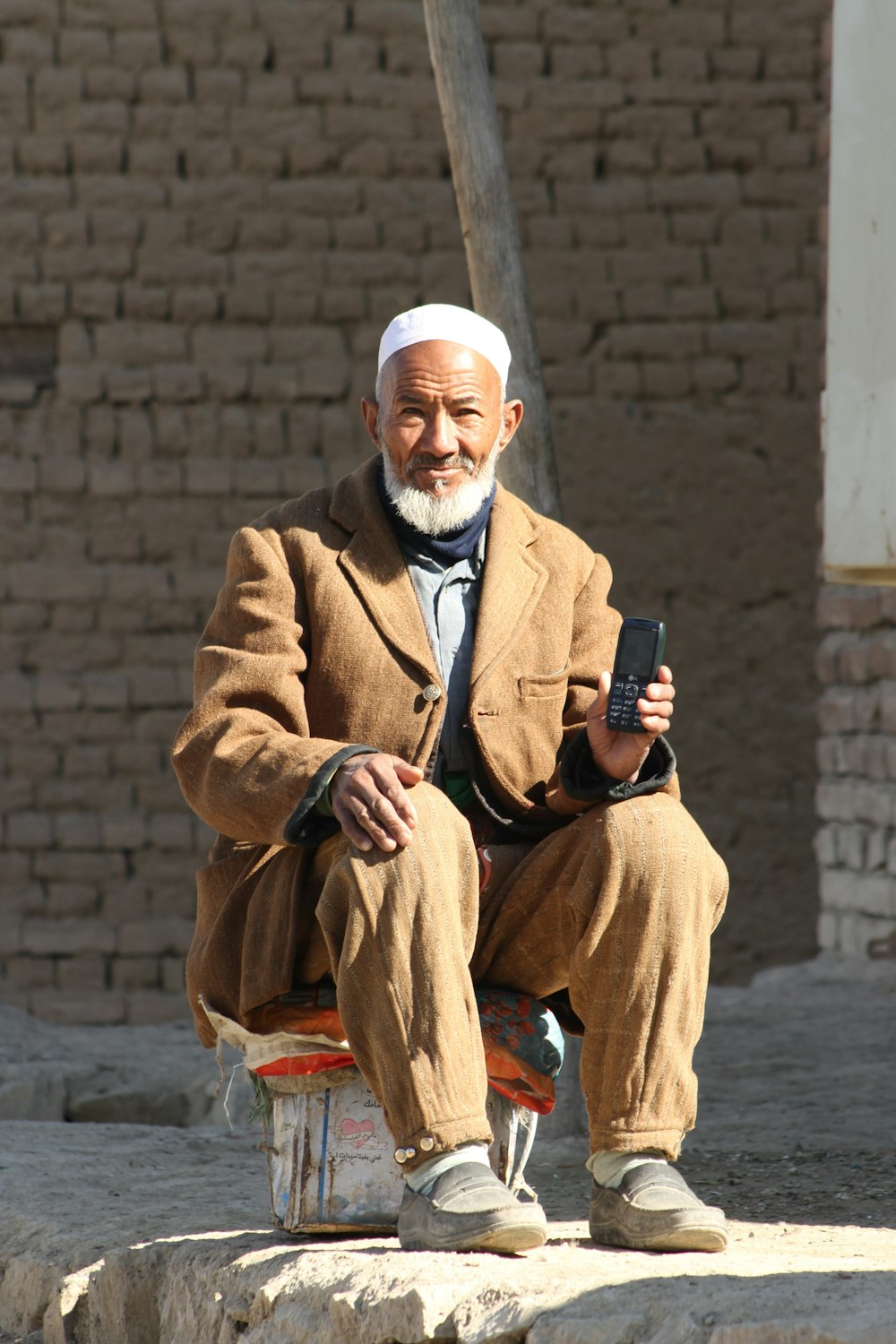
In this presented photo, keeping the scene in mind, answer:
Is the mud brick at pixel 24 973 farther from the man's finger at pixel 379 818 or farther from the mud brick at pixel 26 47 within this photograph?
the man's finger at pixel 379 818

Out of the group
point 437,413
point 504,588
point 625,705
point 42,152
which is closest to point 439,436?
point 437,413

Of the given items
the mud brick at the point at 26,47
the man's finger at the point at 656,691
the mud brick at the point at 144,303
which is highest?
the mud brick at the point at 26,47

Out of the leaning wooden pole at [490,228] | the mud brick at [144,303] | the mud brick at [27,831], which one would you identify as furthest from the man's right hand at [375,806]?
the mud brick at [144,303]

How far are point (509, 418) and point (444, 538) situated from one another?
0.26m

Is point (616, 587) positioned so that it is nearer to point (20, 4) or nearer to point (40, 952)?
point (40, 952)

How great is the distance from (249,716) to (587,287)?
426cm

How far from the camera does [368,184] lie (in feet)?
21.8

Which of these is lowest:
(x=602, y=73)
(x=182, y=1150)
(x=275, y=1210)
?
(x=182, y=1150)

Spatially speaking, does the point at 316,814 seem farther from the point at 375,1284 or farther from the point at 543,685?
the point at 375,1284

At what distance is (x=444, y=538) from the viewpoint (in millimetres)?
3086

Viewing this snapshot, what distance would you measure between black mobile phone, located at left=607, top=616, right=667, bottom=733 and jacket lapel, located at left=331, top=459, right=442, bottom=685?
305 mm

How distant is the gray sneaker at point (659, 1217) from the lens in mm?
2643

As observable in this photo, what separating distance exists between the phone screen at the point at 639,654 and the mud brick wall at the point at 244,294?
3967mm

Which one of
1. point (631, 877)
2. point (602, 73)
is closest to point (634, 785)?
point (631, 877)
